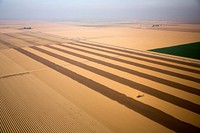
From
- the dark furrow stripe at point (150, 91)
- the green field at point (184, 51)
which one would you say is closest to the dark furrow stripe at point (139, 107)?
the dark furrow stripe at point (150, 91)

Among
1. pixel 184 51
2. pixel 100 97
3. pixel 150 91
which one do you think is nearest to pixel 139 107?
pixel 150 91

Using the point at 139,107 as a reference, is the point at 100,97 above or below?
above

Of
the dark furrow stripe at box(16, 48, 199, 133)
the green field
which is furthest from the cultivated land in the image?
the green field

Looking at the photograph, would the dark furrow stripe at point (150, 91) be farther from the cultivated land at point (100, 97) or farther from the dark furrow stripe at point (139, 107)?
the dark furrow stripe at point (139, 107)

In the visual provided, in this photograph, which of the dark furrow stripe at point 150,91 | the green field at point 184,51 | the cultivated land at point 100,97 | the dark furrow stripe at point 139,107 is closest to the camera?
the dark furrow stripe at point 139,107

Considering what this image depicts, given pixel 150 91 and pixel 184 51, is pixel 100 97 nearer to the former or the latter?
pixel 150 91

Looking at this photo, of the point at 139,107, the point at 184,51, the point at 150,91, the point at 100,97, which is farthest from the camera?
the point at 184,51

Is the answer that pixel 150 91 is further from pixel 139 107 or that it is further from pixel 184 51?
pixel 184 51

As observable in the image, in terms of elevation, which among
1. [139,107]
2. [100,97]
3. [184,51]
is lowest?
[184,51]

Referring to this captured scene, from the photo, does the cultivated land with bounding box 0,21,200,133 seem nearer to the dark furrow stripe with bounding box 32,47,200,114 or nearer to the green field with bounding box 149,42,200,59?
the dark furrow stripe with bounding box 32,47,200,114

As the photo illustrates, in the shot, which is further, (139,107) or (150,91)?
(150,91)

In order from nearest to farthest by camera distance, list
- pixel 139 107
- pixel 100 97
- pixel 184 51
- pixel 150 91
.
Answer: pixel 139 107 → pixel 100 97 → pixel 150 91 → pixel 184 51
